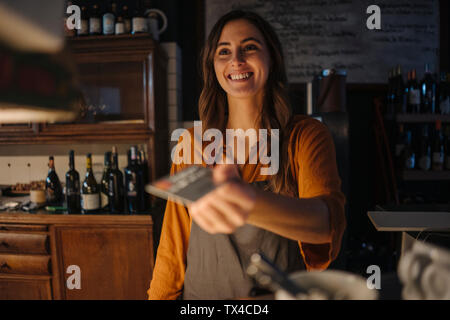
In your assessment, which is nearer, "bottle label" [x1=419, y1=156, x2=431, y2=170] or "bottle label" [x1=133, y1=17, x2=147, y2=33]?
"bottle label" [x1=133, y1=17, x2=147, y2=33]

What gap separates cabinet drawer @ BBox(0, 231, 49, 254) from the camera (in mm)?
1736

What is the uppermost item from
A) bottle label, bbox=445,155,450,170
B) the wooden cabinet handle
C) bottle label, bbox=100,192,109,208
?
bottle label, bbox=445,155,450,170

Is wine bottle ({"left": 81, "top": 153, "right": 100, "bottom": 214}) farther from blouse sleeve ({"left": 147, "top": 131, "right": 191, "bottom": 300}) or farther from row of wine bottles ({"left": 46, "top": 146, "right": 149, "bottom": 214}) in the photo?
blouse sleeve ({"left": 147, "top": 131, "right": 191, "bottom": 300})

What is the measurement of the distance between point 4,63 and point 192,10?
2336 millimetres

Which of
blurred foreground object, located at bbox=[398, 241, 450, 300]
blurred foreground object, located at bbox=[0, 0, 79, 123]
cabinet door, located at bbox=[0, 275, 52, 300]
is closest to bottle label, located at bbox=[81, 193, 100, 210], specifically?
cabinet door, located at bbox=[0, 275, 52, 300]

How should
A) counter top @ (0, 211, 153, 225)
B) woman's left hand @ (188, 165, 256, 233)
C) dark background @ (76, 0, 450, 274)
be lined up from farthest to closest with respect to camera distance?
dark background @ (76, 0, 450, 274) < counter top @ (0, 211, 153, 225) < woman's left hand @ (188, 165, 256, 233)

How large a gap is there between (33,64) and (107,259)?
1.64 meters

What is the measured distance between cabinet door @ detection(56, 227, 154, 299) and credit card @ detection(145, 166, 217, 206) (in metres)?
1.37

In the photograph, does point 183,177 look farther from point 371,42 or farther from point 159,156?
point 371,42

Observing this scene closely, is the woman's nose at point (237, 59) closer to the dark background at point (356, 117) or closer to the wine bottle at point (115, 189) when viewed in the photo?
the wine bottle at point (115, 189)

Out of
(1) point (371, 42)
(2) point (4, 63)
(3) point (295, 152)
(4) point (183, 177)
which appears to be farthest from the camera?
(1) point (371, 42)

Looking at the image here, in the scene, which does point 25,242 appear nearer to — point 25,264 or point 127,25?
point 25,264
